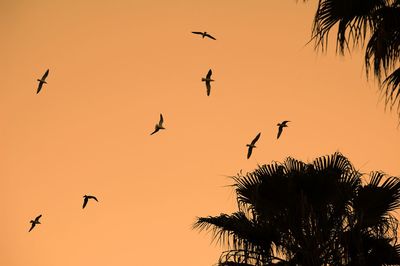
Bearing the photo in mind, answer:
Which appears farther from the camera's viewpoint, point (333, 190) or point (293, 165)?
point (293, 165)

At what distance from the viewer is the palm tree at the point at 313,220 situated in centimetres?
793

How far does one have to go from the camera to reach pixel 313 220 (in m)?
8.20

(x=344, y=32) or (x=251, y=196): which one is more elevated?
(x=344, y=32)

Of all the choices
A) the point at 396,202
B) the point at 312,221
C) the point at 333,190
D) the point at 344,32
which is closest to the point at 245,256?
the point at 312,221

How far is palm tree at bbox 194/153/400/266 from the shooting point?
7934 millimetres

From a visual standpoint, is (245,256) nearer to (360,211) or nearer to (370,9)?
(360,211)

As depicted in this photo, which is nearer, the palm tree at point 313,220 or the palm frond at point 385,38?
the palm frond at point 385,38

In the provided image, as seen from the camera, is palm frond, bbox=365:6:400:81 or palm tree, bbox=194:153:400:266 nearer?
palm frond, bbox=365:6:400:81

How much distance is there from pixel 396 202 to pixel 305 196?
55.6 inches

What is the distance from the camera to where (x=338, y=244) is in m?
7.89

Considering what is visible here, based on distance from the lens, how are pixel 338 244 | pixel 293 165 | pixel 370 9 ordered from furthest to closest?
pixel 293 165
pixel 338 244
pixel 370 9

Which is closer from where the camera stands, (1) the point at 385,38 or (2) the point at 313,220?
(1) the point at 385,38

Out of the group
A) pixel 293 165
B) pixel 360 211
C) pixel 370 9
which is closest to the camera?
pixel 370 9

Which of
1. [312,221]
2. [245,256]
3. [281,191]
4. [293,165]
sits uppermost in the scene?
[293,165]
